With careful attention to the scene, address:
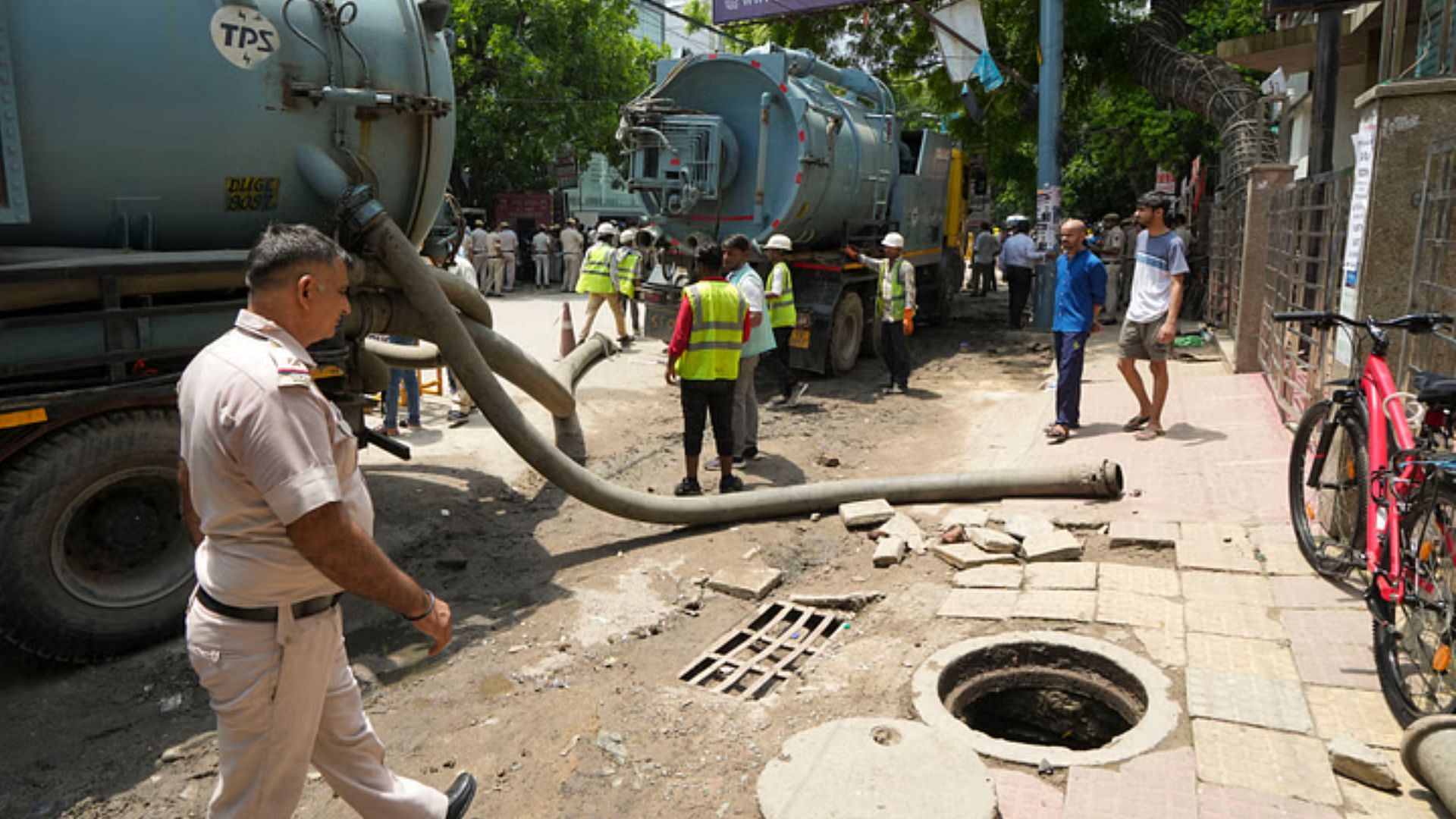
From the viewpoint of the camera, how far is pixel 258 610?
240cm

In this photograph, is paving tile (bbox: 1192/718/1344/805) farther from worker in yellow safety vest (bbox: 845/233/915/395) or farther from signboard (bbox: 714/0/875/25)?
signboard (bbox: 714/0/875/25)

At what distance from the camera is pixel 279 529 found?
2.37 meters

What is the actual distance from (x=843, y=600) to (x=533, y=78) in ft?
64.9

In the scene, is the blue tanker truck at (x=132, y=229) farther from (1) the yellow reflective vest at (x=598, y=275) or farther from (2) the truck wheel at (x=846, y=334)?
(1) the yellow reflective vest at (x=598, y=275)

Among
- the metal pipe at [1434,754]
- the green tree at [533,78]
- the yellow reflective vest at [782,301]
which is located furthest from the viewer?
the green tree at [533,78]

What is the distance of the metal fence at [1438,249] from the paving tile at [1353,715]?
6.05 ft

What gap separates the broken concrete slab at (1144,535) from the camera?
5.15 m

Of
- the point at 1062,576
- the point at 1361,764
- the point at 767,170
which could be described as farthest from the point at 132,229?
the point at 767,170

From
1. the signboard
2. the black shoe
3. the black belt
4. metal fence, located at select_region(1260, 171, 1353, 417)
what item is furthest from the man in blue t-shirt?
the signboard

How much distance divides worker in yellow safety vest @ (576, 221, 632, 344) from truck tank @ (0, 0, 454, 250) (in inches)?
250

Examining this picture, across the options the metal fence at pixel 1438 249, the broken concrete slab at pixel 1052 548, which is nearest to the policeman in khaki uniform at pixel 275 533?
the broken concrete slab at pixel 1052 548

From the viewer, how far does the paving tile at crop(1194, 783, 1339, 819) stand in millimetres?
2938

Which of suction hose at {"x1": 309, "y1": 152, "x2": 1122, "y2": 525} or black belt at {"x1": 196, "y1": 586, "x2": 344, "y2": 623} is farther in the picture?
suction hose at {"x1": 309, "y1": 152, "x2": 1122, "y2": 525}

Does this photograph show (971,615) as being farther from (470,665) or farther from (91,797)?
(91,797)
